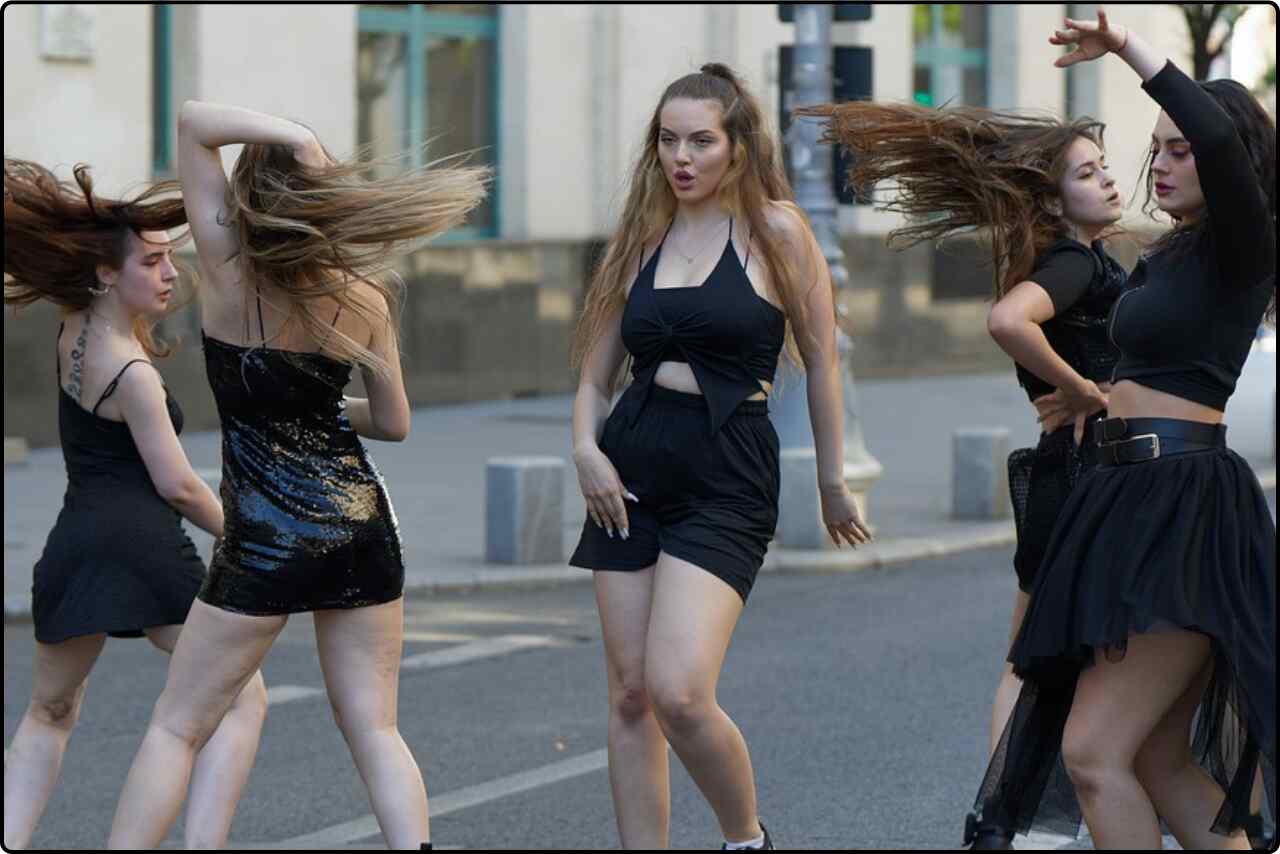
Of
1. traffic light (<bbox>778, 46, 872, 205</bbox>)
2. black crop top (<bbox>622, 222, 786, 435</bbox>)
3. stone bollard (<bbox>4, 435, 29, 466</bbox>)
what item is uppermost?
traffic light (<bbox>778, 46, 872, 205</bbox>)

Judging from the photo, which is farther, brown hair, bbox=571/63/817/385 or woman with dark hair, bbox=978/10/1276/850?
brown hair, bbox=571/63/817/385

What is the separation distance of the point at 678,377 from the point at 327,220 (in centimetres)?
91

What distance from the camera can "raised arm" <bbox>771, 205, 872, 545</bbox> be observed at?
5.25 metres

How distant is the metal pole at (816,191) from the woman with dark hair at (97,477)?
7.31 meters

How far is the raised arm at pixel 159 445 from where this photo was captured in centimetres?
528

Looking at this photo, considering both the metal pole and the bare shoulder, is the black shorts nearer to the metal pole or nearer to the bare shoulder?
the bare shoulder

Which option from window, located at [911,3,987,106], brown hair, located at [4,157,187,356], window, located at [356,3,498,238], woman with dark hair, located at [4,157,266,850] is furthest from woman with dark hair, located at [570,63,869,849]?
window, located at [911,3,987,106]

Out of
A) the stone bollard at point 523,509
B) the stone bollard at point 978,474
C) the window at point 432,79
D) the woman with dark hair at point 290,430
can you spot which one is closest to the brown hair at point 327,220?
the woman with dark hair at point 290,430

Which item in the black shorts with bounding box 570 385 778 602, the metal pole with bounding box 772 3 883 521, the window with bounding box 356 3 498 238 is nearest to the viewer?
the black shorts with bounding box 570 385 778 602

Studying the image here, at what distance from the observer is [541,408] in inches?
798

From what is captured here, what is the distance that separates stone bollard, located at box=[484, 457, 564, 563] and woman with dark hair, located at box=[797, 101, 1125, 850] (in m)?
6.00

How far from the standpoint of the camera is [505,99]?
837 inches

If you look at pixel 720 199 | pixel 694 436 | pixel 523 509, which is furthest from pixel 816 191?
pixel 694 436

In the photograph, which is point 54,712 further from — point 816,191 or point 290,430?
point 816,191
